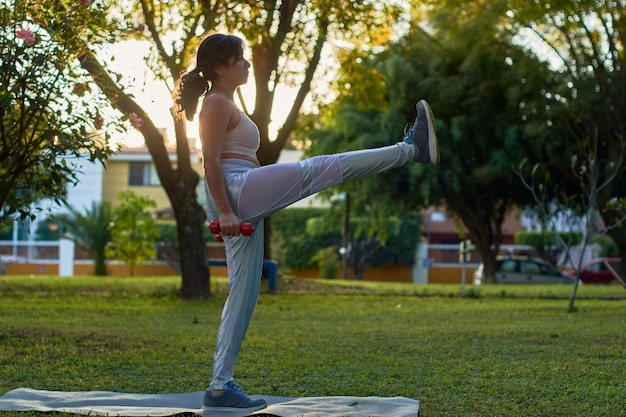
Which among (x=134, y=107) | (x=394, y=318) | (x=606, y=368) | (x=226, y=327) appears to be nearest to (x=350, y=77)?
(x=134, y=107)

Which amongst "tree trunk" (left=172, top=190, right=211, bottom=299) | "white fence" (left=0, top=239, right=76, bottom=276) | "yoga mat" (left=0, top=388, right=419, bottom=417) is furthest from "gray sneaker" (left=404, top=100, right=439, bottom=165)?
"white fence" (left=0, top=239, right=76, bottom=276)

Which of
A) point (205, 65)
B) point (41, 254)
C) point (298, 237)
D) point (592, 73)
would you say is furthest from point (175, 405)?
point (298, 237)

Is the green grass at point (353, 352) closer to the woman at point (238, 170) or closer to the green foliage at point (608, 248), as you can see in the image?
the woman at point (238, 170)

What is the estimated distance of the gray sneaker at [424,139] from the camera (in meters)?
4.64

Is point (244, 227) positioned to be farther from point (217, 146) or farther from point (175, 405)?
point (175, 405)

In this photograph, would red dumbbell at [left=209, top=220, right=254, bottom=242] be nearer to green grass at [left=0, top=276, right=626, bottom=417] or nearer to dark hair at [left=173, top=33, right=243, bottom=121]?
dark hair at [left=173, top=33, right=243, bottom=121]

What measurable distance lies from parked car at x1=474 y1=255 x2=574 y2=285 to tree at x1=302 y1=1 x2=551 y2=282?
7662mm

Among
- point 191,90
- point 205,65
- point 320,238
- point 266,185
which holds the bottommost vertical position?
point 266,185

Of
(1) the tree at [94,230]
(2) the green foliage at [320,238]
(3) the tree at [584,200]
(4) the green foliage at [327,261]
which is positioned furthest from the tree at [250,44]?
(2) the green foliage at [320,238]

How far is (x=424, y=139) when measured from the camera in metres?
4.66

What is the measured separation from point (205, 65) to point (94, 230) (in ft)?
79.4

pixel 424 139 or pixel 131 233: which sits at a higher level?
pixel 424 139

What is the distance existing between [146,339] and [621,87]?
17.0 m

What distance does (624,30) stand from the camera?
71.8 feet
